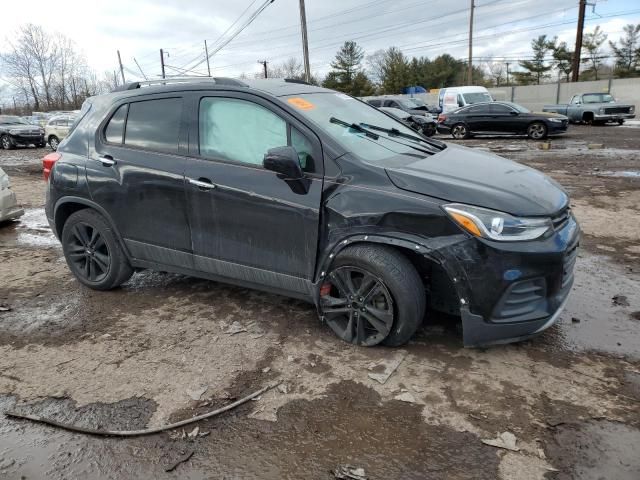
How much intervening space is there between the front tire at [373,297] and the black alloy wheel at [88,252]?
7.51 ft

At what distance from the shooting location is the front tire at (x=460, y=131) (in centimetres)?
1969

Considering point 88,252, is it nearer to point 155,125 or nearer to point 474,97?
point 155,125

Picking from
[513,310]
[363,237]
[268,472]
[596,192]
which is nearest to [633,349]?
[513,310]

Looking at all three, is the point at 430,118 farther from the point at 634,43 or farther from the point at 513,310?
the point at 634,43

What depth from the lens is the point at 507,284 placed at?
2943mm

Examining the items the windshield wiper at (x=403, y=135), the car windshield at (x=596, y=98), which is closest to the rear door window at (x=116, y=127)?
the windshield wiper at (x=403, y=135)

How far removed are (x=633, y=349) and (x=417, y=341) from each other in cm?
144

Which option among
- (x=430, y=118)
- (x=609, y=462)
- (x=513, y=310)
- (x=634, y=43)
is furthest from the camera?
(x=634, y=43)

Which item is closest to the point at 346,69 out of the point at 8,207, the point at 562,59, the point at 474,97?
the point at 562,59

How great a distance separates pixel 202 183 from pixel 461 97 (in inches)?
866

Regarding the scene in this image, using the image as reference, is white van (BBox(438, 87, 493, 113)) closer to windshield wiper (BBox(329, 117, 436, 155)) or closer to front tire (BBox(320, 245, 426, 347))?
windshield wiper (BBox(329, 117, 436, 155))

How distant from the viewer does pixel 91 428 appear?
279 cm

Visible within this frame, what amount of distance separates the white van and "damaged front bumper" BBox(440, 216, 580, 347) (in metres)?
21.5

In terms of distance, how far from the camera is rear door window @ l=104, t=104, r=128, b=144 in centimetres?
430
